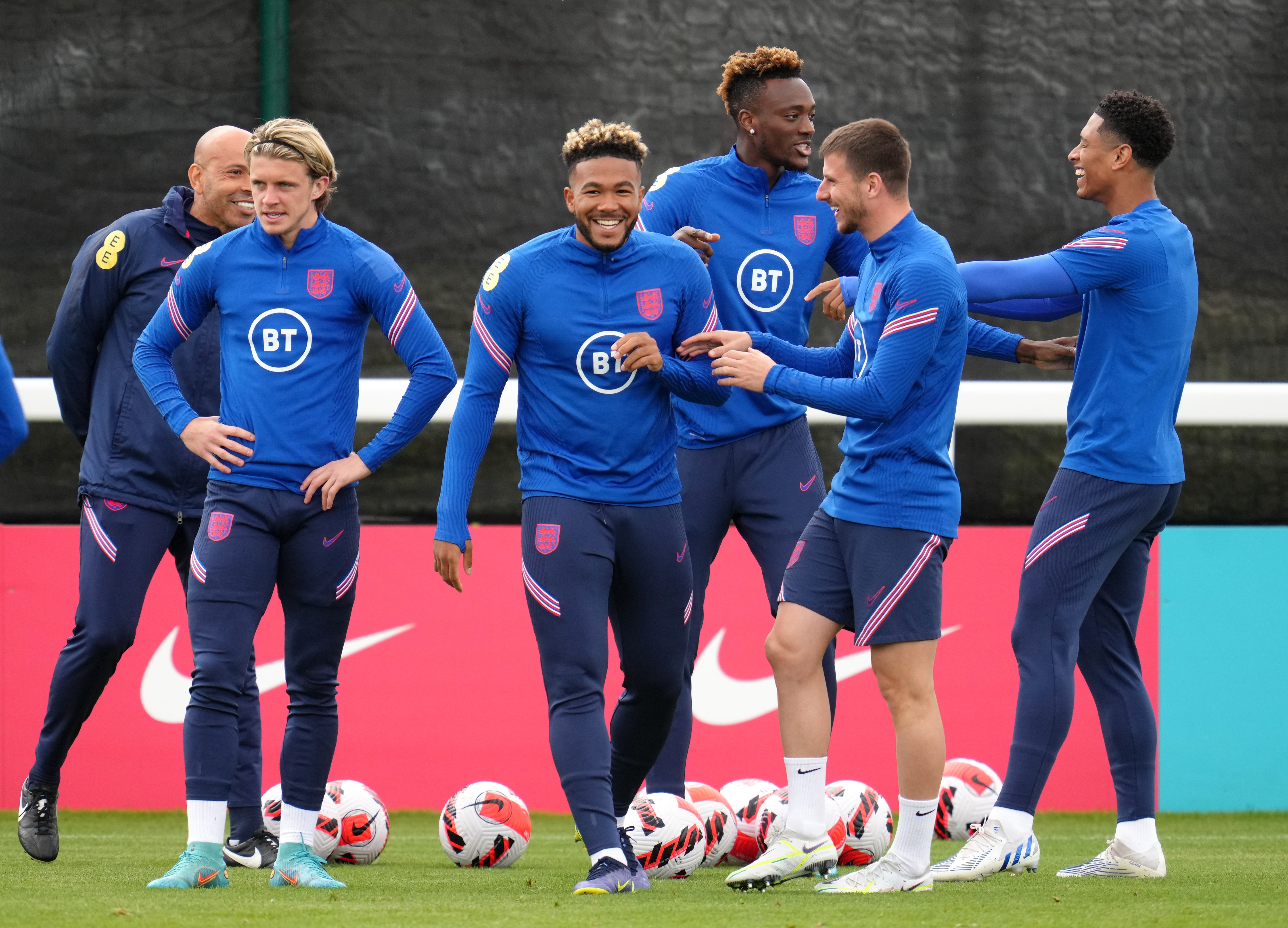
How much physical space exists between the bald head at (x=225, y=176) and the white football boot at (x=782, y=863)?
2360 millimetres

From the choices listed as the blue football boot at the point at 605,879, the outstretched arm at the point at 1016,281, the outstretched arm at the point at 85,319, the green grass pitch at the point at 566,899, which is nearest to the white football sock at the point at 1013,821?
the green grass pitch at the point at 566,899

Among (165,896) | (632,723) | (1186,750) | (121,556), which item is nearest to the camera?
(165,896)

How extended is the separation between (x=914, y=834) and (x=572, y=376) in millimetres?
1422

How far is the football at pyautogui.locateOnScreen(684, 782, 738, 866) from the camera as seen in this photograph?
15.8 ft

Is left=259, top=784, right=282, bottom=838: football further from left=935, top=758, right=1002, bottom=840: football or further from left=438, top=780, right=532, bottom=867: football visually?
left=935, top=758, right=1002, bottom=840: football

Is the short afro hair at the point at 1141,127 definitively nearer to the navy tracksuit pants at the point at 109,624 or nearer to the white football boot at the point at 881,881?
the white football boot at the point at 881,881

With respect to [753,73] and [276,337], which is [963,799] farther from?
[276,337]

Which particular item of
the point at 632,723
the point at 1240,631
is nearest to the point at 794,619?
the point at 632,723

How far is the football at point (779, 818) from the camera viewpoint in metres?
4.74

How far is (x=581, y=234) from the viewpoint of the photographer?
4.11 m

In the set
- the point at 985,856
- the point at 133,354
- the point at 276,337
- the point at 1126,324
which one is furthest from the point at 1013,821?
the point at 133,354

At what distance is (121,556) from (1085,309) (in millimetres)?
2841

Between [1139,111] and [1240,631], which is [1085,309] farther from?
[1240,631]

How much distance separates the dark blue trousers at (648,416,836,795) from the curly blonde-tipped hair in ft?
4.35
